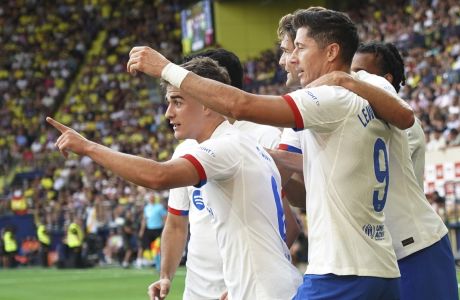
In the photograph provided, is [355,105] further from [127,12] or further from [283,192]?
[127,12]

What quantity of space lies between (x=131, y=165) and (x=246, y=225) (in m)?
0.67

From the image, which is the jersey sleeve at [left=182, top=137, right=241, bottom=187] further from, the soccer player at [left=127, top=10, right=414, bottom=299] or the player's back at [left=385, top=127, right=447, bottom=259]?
the player's back at [left=385, top=127, right=447, bottom=259]

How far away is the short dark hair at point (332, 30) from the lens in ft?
14.6

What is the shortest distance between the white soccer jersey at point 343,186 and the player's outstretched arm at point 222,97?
0.09 meters

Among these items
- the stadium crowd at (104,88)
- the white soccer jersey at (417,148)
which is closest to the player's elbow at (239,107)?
the white soccer jersey at (417,148)

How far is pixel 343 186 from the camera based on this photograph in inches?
168

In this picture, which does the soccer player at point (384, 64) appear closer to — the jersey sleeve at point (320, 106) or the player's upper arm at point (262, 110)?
the jersey sleeve at point (320, 106)

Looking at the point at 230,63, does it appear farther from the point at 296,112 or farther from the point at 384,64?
the point at 296,112

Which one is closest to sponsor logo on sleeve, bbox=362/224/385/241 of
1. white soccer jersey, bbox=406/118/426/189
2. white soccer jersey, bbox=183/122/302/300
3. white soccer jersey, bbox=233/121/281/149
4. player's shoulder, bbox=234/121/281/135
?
white soccer jersey, bbox=183/122/302/300

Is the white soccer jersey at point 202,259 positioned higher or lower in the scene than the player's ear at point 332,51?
lower

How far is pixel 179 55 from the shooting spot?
39562mm

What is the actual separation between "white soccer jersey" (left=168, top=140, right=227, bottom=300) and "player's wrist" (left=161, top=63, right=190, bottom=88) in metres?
1.38

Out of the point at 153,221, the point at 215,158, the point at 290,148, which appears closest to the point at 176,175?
the point at 215,158

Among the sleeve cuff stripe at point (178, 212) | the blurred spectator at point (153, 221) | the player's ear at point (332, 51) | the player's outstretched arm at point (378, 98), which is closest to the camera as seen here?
the player's outstretched arm at point (378, 98)
